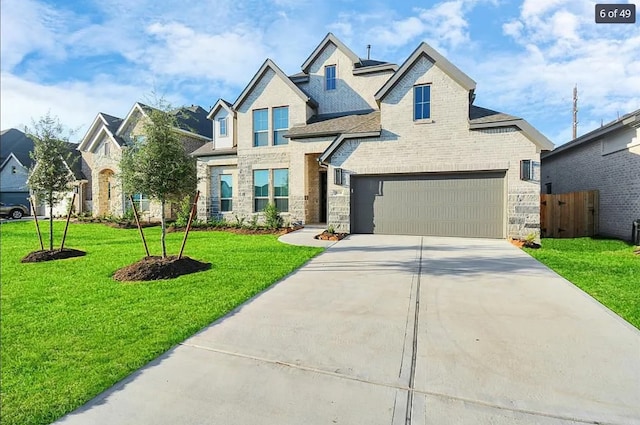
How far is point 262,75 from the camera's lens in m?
16.7

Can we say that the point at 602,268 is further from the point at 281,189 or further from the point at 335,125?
the point at 281,189

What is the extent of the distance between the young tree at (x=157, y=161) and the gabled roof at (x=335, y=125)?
26.0 feet

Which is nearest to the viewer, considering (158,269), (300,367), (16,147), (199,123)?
(300,367)

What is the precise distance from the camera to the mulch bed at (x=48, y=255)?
358 inches

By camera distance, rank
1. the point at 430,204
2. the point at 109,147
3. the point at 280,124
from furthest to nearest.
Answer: the point at 109,147, the point at 280,124, the point at 430,204

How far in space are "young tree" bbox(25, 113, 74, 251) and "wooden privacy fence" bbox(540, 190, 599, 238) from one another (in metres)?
17.1

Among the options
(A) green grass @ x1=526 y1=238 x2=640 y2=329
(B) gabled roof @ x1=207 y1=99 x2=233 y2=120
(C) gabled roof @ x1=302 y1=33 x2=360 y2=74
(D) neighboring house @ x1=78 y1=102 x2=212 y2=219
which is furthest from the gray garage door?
(D) neighboring house @ x1=78 y1=102 x2=212 y2=219

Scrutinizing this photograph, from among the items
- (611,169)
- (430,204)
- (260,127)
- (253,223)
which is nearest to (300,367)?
(430,204)

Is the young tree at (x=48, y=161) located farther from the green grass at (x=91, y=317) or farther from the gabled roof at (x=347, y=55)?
the gabled roof at (x=347, y=55)

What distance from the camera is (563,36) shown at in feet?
28.5

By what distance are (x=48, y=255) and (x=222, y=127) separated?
36.2 ft

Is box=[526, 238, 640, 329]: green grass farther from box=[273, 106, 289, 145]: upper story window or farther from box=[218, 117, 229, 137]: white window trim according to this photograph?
box=[218, 117, 229, 137]: white window trim

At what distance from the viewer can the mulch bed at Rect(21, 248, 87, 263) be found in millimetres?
9094

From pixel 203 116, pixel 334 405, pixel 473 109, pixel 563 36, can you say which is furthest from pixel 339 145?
pixel 203 116
